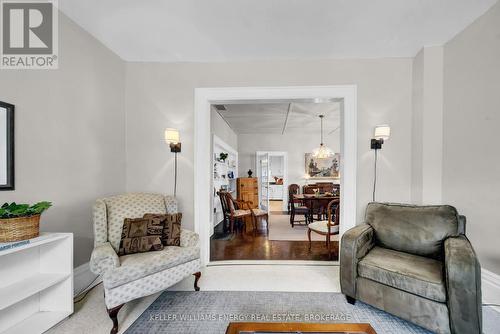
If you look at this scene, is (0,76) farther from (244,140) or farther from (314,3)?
(244,140)

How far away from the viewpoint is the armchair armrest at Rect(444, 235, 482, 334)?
146 centimetres

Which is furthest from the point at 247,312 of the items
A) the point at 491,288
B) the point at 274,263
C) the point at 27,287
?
the point at 491,288

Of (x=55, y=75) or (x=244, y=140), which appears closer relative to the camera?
(x=55, y=75)

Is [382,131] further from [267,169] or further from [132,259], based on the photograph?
[267,169]

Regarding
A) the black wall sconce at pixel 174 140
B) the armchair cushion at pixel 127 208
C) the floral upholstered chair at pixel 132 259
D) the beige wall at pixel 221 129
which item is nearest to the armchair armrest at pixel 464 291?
the floral upholstered chair at pixel 132 259

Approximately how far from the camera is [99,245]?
2.00 metres

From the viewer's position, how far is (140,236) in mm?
2160

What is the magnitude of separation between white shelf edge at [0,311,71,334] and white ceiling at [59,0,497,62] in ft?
8.95

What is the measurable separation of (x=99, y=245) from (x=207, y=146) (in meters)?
1.62

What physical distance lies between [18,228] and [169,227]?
43.8 inches

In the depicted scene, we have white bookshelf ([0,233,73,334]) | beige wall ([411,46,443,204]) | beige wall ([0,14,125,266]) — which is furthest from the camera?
beige wall ([411,46,443,204])

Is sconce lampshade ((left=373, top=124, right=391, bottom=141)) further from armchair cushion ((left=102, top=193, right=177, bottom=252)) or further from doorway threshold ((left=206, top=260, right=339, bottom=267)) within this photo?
armchair cushion ((left=102, top=193, right=177, bottom=252))

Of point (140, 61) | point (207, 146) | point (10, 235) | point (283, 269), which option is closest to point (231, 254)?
point (283, 269)

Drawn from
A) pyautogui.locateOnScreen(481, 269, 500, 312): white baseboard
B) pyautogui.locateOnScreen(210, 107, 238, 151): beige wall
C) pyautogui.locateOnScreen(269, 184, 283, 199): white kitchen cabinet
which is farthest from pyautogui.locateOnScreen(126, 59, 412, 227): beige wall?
pyautogui.locateOnScreen(269, 184, 283, 199): white kitchen cabinet
